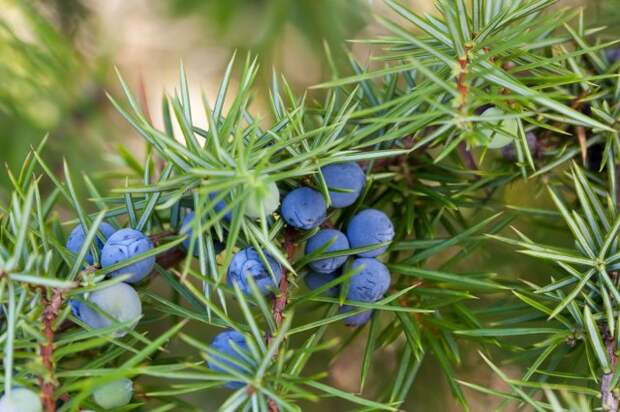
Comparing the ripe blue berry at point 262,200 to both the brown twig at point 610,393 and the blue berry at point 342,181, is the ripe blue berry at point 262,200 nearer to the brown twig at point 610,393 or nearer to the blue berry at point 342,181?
the blue berry at point 342,181

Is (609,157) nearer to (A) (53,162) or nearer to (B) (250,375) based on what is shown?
(B) (250,375)

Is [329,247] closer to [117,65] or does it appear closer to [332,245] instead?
[332,245]

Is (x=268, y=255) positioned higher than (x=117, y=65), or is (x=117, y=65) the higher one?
(x=117, y=65)

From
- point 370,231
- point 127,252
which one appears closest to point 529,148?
point 370,231

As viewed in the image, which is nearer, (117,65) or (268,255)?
(268,255)

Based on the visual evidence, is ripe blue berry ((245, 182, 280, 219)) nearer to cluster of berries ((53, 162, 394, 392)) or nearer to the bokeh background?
cluster of berries ((53, 162, 394, 392))

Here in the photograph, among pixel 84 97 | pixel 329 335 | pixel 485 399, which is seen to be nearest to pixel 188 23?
pixel 84 97

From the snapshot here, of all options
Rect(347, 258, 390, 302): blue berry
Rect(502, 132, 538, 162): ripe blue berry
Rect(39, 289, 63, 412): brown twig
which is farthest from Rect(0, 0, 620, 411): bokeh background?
Rect(39, 289, 63, 412): brown twig
